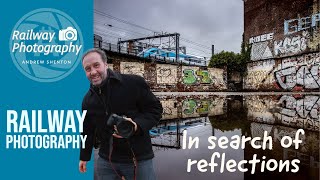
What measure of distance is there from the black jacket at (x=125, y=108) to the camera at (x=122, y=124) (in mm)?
61

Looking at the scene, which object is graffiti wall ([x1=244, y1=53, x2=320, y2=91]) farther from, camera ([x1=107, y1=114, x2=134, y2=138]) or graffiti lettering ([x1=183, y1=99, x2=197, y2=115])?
camera ([x1=107, y1=114, x2=134, y2=138])

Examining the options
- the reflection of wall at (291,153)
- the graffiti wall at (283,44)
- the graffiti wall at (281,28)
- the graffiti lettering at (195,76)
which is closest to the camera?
the reflection of wall at (291,153)

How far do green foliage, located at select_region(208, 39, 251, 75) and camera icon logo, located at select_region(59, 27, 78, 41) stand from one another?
15.9 metres

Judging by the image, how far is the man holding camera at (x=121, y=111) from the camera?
151 centimetres

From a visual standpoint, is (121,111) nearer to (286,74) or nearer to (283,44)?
(286,74)

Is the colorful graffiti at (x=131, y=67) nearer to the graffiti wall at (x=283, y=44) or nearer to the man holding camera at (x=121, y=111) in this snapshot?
the graffiti wall at (x=283, y=44)

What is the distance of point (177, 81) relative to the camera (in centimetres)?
1513

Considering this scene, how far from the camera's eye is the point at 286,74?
14.5 m

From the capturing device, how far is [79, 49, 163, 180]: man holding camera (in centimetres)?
151

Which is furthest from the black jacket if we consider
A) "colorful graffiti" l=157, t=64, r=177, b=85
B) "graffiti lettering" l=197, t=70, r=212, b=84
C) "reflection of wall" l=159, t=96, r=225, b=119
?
"graffiti lettering" l=197, t=70, r=212, b=84

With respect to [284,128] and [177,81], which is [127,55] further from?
[284,128]

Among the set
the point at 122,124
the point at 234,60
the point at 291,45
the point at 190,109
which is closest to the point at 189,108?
the point at 190,109

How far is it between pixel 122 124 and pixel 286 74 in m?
14.5

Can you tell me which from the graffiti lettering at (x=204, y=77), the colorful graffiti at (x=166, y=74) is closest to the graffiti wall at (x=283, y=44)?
the graffiti lettering at (x=204, y=77)
